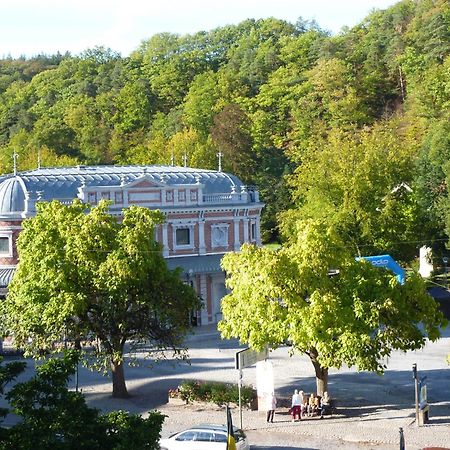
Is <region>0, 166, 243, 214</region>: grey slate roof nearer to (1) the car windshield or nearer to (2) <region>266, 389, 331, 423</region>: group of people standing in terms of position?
(2) <region>266, 389, 331, 423</region>: group of people standing

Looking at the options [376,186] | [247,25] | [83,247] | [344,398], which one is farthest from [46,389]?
[247,25]

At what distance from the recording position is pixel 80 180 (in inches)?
1882

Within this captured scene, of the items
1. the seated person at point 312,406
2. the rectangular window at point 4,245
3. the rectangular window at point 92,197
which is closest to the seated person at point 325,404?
the seated person at point 312,406

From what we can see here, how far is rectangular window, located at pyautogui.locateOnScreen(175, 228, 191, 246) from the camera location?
48375 millimetres

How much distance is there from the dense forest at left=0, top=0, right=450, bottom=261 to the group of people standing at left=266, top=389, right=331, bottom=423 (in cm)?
2516

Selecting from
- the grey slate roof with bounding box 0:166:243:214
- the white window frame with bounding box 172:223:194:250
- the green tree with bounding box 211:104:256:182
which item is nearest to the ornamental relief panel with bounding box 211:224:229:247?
the white window frame with bounding box 172:223:194:250

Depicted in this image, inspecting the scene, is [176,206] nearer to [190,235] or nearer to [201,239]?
[190,235]

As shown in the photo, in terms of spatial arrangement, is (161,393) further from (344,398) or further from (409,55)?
(409,55)

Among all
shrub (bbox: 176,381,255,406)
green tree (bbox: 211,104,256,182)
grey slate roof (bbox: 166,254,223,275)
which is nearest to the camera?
shrub (bbox: 176,381,255,406)

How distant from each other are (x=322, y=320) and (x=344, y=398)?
5124mm

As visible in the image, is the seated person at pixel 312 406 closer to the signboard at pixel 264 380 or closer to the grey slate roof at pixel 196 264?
the signboard at pixel 264 380

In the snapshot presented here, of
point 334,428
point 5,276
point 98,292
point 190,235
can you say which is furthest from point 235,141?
point 334,428

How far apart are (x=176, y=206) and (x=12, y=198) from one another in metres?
8.55

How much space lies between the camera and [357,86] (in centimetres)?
8800
